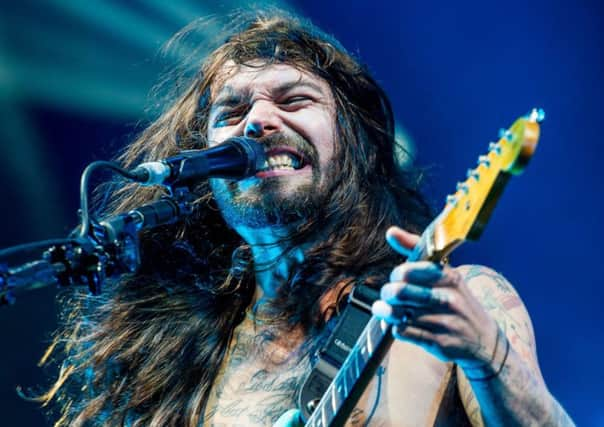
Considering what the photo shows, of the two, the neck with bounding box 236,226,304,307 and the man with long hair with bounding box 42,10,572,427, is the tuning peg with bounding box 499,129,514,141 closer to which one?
the man with long hair with bounding box 42,10,572,427

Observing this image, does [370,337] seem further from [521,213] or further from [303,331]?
[521,213]

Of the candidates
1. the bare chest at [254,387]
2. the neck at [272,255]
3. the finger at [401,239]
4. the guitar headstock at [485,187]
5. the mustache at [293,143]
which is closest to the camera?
the guitar headstock at [485,187]

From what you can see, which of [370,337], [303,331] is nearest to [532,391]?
[370,337]

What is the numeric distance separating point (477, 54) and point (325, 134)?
0.80 m

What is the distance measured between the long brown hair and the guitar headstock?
889mm

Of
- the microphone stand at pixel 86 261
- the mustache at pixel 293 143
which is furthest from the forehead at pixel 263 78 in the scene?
the microphone stand at pixel 86 261

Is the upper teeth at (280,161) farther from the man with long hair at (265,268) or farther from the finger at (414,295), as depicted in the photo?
the finger at (414,295)

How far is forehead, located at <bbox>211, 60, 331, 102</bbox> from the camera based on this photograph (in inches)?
96.6

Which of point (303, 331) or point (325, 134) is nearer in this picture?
point (303, 331)

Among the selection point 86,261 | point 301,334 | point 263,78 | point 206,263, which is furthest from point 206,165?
point 206,263

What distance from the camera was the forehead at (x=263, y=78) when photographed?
2.45 meters

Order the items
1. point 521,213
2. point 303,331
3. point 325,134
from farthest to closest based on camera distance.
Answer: point 521,213
point 325,134
point 303,331

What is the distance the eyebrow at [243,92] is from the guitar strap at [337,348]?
89 cm

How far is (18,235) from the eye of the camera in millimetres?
3117
